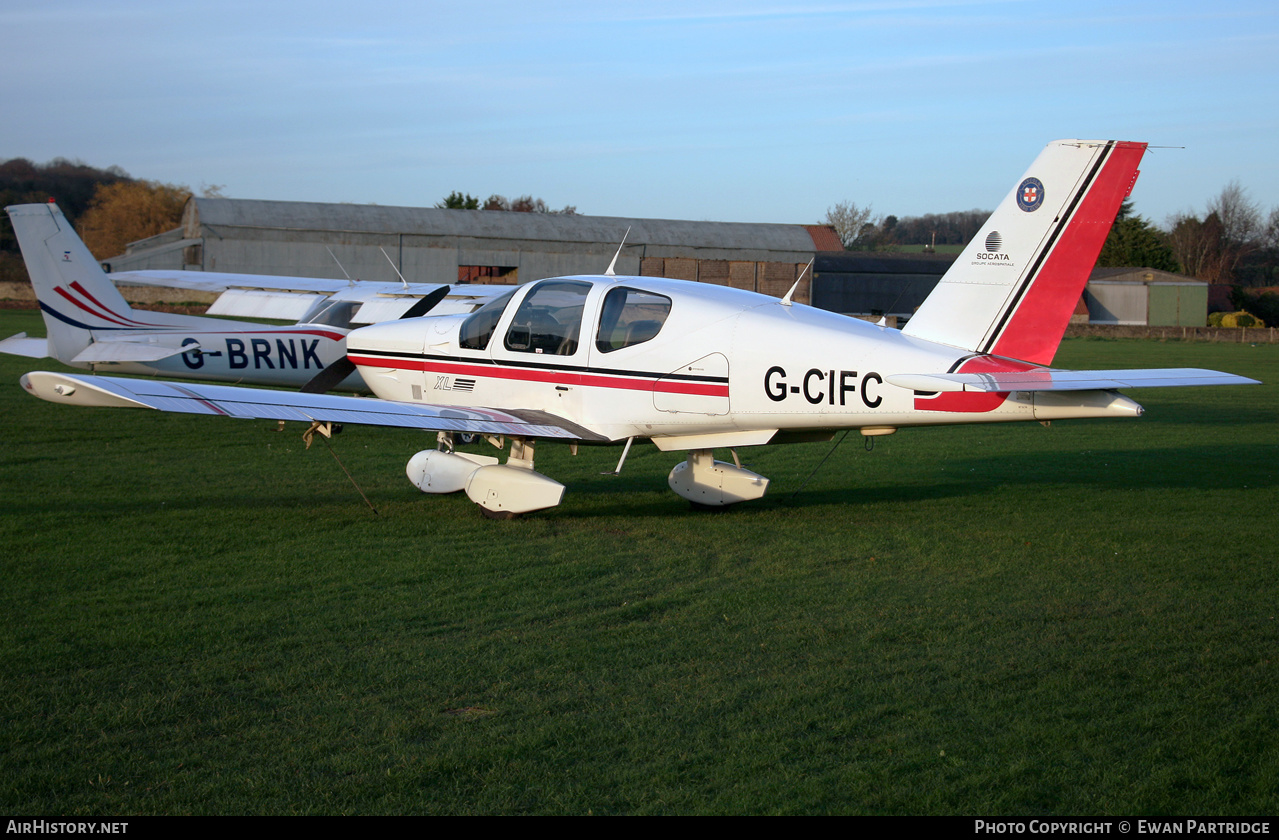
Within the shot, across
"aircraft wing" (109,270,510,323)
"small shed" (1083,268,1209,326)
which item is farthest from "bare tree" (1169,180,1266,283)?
"aircraft wing" (109,270,510,323)

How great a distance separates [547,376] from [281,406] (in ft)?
7.29

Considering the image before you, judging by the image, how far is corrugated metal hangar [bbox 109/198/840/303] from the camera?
41.2 m

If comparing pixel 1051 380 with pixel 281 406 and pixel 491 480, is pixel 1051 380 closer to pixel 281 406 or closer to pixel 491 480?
pixel 491 480

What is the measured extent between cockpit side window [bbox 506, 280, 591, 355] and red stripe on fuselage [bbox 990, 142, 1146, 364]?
3.44 meters

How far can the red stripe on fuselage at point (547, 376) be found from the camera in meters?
8.07

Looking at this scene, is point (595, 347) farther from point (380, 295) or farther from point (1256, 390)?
point (1256, 390)

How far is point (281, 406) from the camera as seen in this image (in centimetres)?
758

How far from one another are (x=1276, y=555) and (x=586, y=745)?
234 inches

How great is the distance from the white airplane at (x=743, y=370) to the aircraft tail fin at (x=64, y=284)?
7.00 metres

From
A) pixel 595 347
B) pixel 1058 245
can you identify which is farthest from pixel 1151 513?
pixel 595 347

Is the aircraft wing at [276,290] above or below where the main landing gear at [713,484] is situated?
above

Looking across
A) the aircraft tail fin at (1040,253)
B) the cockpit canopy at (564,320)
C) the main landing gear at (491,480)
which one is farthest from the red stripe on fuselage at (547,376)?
the aircraft tail fin at (1040,253)

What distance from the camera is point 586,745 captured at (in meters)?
3.97

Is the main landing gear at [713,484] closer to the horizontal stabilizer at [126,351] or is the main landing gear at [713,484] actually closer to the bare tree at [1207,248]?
the horizontal stabilizer at [126,351]
